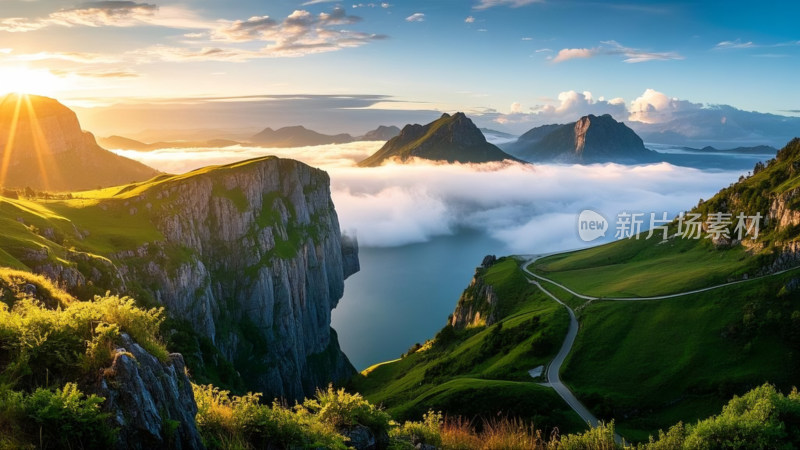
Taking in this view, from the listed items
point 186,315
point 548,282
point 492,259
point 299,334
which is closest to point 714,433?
point 186,315

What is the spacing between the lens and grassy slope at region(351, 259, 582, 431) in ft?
230

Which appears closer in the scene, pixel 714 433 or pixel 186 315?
pixel 714 433

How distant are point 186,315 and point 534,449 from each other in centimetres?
9769

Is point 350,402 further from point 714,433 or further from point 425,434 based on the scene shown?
point 714,433

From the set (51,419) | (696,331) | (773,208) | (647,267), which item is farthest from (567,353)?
(51,419)

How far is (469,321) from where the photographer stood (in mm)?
158625

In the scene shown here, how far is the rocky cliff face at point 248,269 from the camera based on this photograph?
10131 centimetres

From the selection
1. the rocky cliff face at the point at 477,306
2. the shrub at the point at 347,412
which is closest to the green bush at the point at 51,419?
the shrub at the point at 347,412

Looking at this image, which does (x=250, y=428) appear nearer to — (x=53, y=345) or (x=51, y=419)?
(x=51, y=419)

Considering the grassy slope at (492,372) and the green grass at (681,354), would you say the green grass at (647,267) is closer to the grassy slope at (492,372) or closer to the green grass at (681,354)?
the green grass at (681,354)

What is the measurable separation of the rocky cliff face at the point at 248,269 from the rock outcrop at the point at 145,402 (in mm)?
80023

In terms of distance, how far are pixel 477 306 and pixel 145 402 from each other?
Result: 149235 mm

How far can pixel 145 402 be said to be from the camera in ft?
40.8

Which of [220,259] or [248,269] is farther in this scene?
[248,269]
